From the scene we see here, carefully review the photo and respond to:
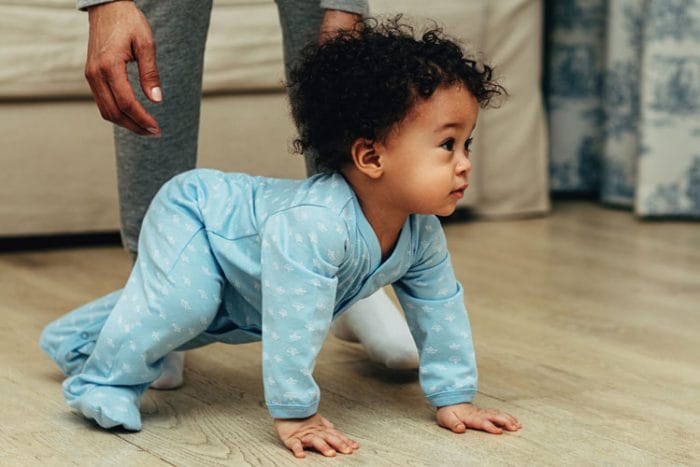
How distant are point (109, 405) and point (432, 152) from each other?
0.39 meters

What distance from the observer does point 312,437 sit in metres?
1.05

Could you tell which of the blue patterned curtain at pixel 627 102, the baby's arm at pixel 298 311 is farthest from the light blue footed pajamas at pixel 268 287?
the blue patterned curtain at pixel 627 102

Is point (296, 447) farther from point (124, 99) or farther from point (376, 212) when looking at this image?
point (124, 99)

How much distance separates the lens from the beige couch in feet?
6.39

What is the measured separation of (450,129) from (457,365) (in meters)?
0.25

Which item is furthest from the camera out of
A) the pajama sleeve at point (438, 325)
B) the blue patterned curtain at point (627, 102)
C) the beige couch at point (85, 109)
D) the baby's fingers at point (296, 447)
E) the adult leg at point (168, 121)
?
the blue patterned curtain at point (627, 102)

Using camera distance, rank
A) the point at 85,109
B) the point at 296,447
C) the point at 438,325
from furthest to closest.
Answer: the point at 85,109 < the point at 438,325 < the point at 296,447

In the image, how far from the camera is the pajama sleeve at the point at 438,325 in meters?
1.15

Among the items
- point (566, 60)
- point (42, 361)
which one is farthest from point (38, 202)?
point (566, 60)

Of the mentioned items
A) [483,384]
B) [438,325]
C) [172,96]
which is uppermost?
[172,96]

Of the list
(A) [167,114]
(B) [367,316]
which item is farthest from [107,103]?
(B) [367,316]

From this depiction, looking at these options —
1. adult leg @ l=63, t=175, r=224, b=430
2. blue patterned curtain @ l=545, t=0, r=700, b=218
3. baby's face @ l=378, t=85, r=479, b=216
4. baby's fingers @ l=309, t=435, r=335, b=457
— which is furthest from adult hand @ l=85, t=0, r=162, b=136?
blue patterned curtain @ l=545, t=0, r=700, b=218

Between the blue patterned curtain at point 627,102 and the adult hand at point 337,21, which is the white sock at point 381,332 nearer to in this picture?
the adult hand at point 337,21

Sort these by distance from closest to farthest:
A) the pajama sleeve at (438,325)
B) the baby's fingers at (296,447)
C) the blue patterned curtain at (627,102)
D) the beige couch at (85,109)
Answer: the baby's fingers at (296,447) → the pajama sleeve at (438,325) → the beige couch at (85,109) → the blue patterned curtain at (627,102)
